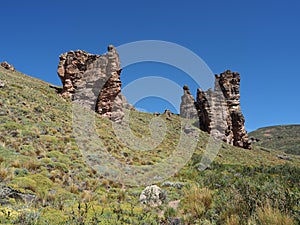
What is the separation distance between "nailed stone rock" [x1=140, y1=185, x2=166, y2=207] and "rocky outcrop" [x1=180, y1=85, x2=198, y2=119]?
168 feet

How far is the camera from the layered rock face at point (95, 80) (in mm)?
32594

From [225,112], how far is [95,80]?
30.9m

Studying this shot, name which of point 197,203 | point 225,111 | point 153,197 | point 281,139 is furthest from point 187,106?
point 281,139

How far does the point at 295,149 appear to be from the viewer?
77438 millimetres

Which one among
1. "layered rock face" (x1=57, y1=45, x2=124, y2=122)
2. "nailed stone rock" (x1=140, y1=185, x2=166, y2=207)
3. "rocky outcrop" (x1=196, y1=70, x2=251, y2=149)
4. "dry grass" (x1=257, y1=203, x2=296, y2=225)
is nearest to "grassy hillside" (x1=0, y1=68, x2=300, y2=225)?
"dry grass" (x1=257, y1=203, x2=296, y2=225)

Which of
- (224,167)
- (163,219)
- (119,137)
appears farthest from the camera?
(119,137)

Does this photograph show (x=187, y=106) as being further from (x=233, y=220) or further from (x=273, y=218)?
(x=273, y=218)

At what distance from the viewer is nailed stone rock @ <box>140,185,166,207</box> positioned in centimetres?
935

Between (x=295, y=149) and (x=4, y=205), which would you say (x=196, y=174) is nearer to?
(x=4, y=205)

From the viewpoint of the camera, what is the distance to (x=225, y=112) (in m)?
53.0

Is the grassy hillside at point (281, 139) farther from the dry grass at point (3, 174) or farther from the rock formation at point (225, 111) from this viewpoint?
the dry grass at point (3, 174)

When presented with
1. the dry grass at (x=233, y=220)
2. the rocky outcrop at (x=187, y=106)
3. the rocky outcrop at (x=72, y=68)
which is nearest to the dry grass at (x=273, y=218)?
the dry grass at (x=233, y=220)

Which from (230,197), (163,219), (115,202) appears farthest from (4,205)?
(230,197)

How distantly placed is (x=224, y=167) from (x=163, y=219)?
36.8 feet
